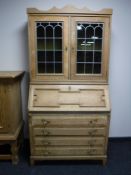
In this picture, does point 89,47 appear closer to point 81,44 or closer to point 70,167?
point 81,44

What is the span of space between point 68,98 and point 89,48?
2.14ft

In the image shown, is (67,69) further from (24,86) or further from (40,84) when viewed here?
(24,86)

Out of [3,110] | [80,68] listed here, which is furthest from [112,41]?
[3,110]

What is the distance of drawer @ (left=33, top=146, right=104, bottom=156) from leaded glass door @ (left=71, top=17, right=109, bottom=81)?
0.85 metres

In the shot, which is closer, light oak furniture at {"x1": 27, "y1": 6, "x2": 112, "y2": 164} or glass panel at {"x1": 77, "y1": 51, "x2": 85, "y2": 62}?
light oak furniture at {"x1": 27, "y1": 6, "x2": 112, "y2": 164}

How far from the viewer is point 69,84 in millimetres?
2258

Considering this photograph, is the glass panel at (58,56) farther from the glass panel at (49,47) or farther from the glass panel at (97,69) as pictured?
the glass panel at (97,69)

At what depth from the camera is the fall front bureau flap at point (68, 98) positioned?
2.14 metres

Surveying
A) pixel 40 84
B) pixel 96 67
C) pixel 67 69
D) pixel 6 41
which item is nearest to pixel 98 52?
pixel 96 67

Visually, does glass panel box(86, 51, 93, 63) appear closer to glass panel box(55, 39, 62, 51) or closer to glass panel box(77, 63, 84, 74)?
glass panel box(77, 63, 84, 74)

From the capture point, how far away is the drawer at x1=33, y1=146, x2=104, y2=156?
223 cm

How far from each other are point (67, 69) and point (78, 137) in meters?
0.82

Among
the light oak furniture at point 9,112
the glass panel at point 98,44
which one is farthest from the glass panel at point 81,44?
the light oak furniture at point 9,112

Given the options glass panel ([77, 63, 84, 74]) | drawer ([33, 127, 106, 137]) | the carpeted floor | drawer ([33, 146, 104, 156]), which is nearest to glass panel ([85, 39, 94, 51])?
glass panel ([77, 63, 84, 74])
